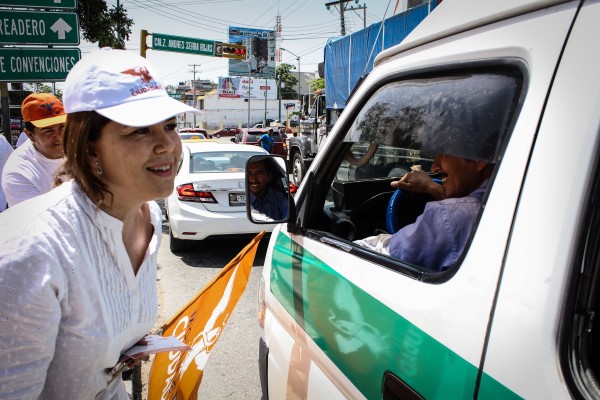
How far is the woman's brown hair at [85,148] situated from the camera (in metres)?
1.25

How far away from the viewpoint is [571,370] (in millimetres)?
839

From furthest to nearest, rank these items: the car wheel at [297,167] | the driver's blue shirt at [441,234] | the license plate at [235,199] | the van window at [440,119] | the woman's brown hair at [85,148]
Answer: the car wheel at [297,167] → the license plate at [235,199] → the driver's blue shirt at [441,234] → the woman's brown hair at [85,148] → the van window at [440,119]

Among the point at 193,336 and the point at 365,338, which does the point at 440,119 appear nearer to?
the point at 365,338

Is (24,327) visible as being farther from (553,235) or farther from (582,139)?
(582,139)

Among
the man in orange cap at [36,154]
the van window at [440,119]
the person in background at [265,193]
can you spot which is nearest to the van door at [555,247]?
the van window at [440,119]

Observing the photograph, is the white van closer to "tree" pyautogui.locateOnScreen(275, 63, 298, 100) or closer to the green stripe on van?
the green stripe on van

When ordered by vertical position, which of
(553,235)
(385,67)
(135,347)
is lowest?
(135,347)

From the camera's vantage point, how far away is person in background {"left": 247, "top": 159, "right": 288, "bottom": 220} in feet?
6.77

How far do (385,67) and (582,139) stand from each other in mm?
908

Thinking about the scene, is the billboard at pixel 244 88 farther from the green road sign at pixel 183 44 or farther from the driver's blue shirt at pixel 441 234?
the driver's blue shirt at pixel 441 234

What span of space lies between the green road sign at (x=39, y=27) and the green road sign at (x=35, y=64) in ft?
0.44

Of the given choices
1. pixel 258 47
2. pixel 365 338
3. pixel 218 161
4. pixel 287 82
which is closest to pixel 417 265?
pixel 365 338

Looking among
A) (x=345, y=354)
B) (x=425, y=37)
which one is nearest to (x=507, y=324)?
(x=345, y=354)

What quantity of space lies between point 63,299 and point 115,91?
0.58 m
